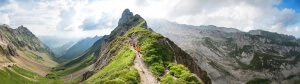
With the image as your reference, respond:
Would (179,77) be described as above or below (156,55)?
below

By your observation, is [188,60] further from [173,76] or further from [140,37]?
[173,76]

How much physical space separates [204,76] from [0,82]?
129228 millimetres

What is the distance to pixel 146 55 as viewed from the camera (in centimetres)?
10800

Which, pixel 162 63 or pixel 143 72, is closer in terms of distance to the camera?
pixel 143 72

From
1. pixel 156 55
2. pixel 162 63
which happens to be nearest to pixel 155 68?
pixel 162 63

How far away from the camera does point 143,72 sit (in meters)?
93.0

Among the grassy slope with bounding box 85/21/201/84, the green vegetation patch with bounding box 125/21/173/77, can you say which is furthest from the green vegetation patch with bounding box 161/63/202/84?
the green vegetation patch with bounding box 125/21/173/77

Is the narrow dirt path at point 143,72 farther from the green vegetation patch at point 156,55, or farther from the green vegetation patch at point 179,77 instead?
the green vegetation patch at point 179,77

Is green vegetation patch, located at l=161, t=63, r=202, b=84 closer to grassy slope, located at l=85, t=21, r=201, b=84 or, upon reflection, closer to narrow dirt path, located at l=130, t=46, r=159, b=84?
grassy slope, located at l=85, t=21, r=201, b=84

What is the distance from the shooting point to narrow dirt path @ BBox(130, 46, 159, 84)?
8657 centimetres

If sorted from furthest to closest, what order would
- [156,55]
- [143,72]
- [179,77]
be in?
[156,55], [143,72], [179,77]

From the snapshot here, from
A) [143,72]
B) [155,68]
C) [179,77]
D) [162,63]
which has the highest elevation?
[162,63]

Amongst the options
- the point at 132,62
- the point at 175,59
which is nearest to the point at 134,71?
the point at 132,62

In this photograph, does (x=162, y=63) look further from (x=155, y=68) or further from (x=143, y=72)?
(x=143, y=72)
